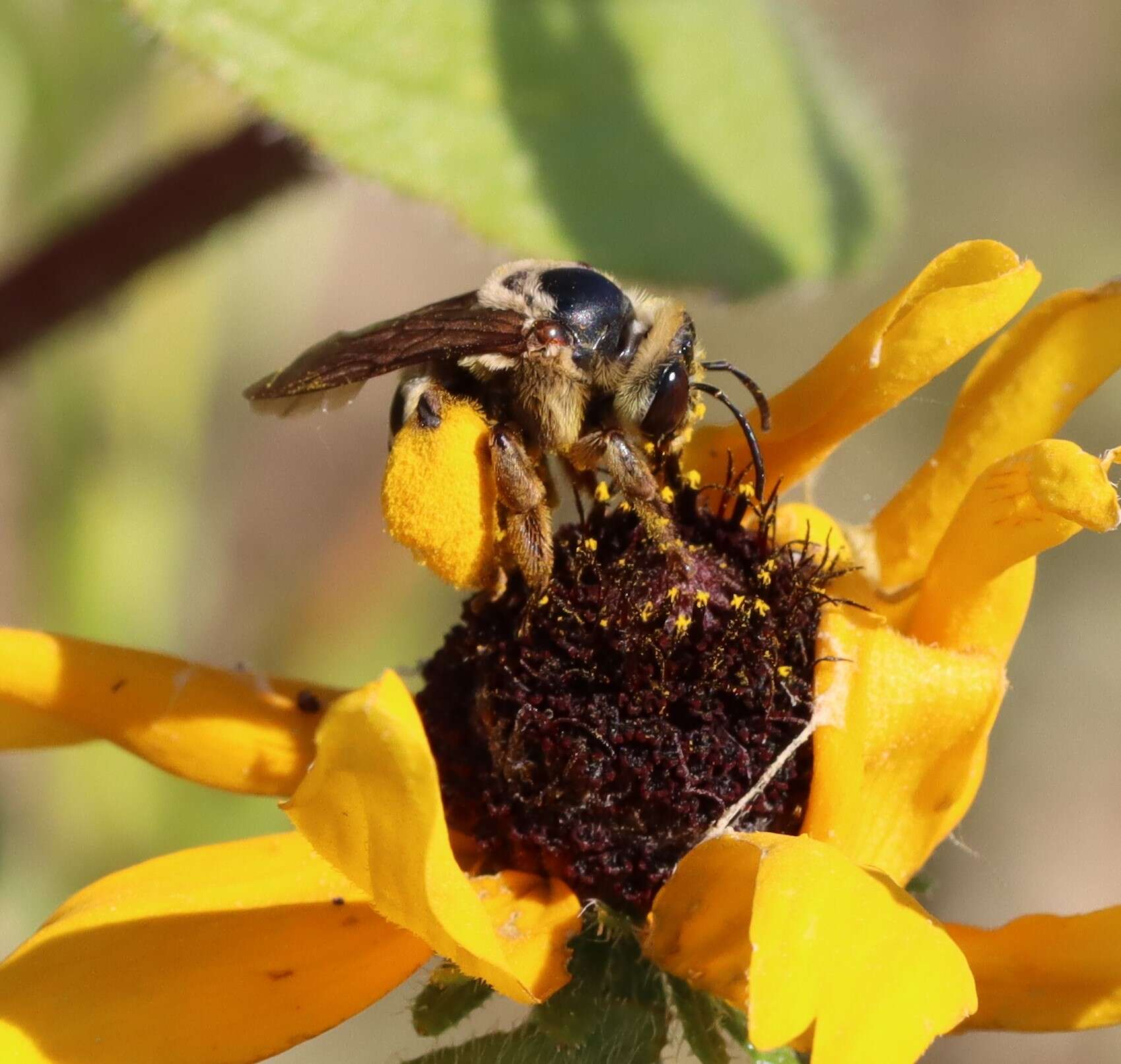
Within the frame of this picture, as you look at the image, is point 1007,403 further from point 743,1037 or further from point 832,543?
point 743,1037

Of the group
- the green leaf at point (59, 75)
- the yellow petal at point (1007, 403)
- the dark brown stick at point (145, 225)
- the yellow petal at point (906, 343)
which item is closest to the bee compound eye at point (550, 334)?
the yellow petal at point (906, 343)

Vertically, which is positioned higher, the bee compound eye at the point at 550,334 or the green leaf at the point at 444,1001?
the bee compound eye at the point at 550,334

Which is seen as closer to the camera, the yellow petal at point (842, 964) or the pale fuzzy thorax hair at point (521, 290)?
the yellow petal at point (842, 964)

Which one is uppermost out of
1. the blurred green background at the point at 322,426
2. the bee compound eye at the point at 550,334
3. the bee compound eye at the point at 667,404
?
the bee compound eye at the point at 550,334

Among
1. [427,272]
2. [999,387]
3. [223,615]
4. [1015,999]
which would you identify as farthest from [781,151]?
[427,272]

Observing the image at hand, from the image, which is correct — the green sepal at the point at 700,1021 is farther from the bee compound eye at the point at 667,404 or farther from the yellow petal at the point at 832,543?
the bee compound eye at the point at 667,404

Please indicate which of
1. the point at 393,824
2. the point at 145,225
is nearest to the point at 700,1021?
the point at 393,824

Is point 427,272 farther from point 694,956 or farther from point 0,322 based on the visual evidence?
point 694,956
